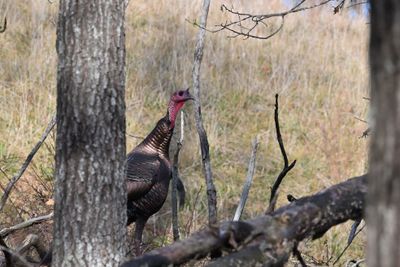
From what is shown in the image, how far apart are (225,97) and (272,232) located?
8369mm

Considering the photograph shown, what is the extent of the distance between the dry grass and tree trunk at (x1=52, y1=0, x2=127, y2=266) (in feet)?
11.5

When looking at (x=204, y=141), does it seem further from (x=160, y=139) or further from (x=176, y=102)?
(x=176, y=102)

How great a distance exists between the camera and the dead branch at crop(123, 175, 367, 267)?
179 centimetres

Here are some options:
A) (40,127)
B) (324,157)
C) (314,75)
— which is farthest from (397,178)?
(314,75)

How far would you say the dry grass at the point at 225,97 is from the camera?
8398 millimetres

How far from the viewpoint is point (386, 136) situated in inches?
44.6

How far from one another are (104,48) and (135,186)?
8.74 feet

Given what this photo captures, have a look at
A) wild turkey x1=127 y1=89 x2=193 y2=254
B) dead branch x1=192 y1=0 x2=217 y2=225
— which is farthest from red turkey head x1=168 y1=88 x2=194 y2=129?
dead branch x1=192 y1=0 x2=217 y2=225

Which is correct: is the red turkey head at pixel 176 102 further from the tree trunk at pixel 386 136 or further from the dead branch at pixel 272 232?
the tree trunk at pixel 386 136

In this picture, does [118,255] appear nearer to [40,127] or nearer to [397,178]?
[397,178]

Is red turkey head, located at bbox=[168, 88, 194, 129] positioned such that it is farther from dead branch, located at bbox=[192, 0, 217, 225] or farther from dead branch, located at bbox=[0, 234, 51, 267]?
dead branch, located at bbox=[0, 234, 51, 267]

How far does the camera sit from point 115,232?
12.0 feet

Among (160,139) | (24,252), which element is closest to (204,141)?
(24,252)

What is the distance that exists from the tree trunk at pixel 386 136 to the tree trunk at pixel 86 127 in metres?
2.48
